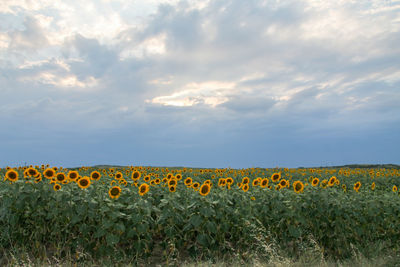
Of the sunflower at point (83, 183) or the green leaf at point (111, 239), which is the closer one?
the green leaf at point (111, 239)

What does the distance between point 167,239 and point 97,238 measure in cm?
140

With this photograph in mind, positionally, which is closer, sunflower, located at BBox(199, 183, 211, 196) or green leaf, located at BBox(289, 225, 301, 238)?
sunflower, located at BBox(199, 183, 211, 196)

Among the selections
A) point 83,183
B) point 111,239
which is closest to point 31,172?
point 83,183

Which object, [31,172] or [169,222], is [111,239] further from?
[31,172]

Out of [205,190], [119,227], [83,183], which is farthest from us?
[83,183]

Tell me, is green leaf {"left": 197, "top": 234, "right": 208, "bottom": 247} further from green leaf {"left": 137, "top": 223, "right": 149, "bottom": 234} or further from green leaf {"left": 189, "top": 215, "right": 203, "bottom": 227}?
green leaf {"left": 137, "top": 223, "right": 149, "bottom": 234}

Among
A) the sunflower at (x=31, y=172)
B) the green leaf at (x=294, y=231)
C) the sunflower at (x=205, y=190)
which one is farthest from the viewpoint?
the sunflower at (x=31, y=172)

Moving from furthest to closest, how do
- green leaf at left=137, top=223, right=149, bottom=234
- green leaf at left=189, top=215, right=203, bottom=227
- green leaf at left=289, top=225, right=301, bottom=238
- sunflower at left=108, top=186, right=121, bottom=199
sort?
green leaf at left=289, top=225, right=301, bottom=238 < sunflower at left=108, top=186, right=121, bottom=199 < green leaf at left=189, top=215, right=203, bottom=227 < green leaf at left=137, top=223, right=149, bottom=234

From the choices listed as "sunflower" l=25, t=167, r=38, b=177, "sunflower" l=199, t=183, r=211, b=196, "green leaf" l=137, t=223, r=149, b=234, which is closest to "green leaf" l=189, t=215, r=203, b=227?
"sunflower" l=199, t=183, r=211, b=196


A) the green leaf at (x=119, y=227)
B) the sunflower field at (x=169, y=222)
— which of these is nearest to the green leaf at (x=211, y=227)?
the sunflower field at (x=169, y=222)

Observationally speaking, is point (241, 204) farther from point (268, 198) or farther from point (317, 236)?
point (317, 236)

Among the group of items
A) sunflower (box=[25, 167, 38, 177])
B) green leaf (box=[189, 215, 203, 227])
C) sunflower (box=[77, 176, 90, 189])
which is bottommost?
green leaf (box=[189, 215, 203, 227])

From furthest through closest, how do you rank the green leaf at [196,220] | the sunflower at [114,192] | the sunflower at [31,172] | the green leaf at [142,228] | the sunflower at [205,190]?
1. the sunflower at [31,172]
2. the sunflower at [205,190]
3. the sunflower at [114,192]
4. the green leaf at [196,220]
5. the green leaf at [142,228]

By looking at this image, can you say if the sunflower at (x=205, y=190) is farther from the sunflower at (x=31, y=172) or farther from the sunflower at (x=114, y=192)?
the sunflower at (x=31, y=172)
